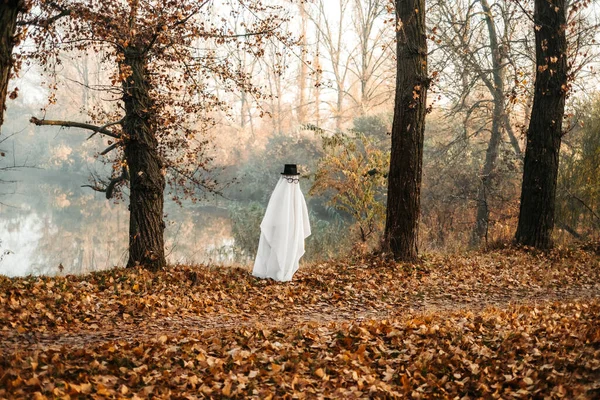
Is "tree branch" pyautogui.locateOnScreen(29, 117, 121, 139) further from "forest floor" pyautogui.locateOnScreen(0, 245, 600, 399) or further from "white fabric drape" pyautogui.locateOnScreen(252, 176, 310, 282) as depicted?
"white fabric drape" pyautogui.locateOnScreen(252, 176, 310, 282)

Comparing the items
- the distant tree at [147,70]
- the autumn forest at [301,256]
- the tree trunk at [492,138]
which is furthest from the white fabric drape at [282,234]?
the tree trunk at [492,138]

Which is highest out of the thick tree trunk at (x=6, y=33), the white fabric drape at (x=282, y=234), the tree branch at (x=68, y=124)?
the thick tree trunk at (x=6, y=33)

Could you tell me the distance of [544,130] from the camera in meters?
12.3

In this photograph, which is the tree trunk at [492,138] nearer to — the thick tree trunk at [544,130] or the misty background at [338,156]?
the misty background at [338,156]

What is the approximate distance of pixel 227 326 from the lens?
7.04 metres

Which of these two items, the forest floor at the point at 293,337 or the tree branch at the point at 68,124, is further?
the tree branch at the point at 68,124

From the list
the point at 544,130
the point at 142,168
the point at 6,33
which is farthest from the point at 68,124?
the point at 544,130

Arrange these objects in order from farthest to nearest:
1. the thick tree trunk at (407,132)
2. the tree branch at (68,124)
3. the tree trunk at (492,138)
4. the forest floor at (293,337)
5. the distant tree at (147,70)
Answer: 1. the tree trunk at (492,138)
2. the thick tree trunk at (407,132)
3. the distant tree at (147,70)
4. the tree branch at (68,124)
5. the forest floor at (293,337)

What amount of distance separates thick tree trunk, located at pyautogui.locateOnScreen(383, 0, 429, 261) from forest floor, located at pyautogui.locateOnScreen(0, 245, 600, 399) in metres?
1.14

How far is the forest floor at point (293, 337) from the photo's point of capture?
4.86m

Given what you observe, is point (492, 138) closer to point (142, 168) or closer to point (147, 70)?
point (147, 70)

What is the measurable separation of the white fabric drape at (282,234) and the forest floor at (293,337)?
0.29 meters

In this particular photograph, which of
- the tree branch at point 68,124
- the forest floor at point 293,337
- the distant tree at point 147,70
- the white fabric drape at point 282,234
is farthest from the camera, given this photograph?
the white fabric drape at point 282,234

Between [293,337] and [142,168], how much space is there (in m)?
4.67
